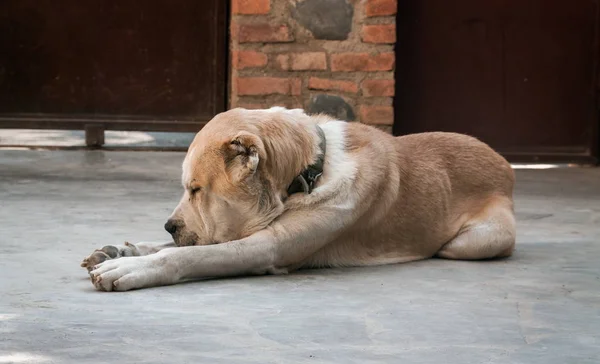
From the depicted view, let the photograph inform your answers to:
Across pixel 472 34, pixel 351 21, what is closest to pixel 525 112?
pixel 472 34

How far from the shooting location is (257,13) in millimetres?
7461

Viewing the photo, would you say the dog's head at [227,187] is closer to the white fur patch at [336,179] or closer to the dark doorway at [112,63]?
the white fur patch at [336,179]

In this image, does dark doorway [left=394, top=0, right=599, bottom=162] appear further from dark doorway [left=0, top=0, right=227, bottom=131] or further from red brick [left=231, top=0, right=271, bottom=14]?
dark doorway [left=0, top=0, right=227, bottom=131]

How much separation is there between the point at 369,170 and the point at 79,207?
1.86m

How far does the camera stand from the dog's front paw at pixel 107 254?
12.9 feet

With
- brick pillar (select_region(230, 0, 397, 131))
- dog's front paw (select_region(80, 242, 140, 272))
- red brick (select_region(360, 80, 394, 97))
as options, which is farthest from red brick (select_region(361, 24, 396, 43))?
dog's front paw (select_region(80, 242, 140, 272))

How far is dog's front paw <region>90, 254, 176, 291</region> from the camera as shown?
371 centimetres

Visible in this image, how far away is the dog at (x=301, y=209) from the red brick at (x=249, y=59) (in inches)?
117

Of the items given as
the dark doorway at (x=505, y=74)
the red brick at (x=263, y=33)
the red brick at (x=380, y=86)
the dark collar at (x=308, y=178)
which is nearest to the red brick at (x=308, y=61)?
the red brick at (x=263, y=33)

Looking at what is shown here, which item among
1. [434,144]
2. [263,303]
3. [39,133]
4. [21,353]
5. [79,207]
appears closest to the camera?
[21,353]

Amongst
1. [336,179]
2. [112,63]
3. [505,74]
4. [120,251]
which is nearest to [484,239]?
[336,179]

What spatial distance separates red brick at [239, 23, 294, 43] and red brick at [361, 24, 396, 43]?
484mm

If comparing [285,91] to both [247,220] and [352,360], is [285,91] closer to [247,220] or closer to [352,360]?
[247,220]

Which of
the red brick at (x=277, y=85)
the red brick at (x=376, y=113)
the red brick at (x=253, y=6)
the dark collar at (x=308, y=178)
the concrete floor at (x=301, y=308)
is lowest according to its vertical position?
the concrete floor at (x=301, y=308)
